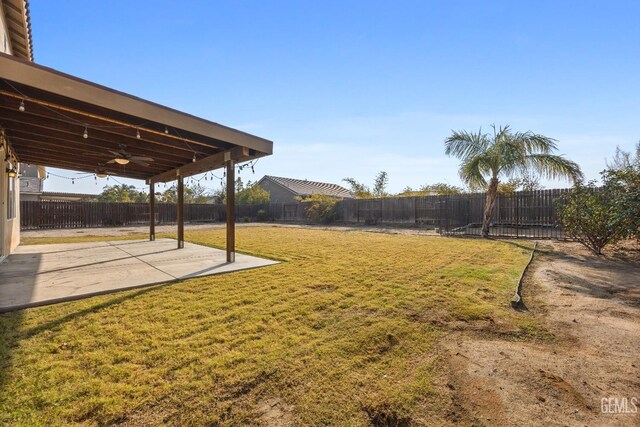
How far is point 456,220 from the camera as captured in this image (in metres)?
14.9

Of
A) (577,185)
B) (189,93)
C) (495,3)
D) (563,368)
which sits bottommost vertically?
(563,368)

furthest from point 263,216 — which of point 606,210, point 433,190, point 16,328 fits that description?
point 16,328

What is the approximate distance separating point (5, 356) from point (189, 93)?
9.05 meters

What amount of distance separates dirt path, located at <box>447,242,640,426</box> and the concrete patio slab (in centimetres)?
429

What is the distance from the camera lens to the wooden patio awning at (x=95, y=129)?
11.7 feet


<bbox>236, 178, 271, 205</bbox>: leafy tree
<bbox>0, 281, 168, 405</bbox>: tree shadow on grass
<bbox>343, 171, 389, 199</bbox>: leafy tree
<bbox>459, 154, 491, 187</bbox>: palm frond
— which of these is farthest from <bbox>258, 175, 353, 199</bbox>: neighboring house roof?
<bbox>0, 281, 168, 405</bbox>: tree shadow on grass

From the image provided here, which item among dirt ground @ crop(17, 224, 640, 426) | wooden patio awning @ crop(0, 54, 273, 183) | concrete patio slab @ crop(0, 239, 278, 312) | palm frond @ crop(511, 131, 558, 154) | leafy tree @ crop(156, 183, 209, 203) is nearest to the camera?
dirt ground @ crop(17, 224, 640, 426)

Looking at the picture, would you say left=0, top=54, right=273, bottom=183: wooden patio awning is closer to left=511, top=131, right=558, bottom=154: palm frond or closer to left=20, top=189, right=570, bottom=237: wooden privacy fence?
left=511, top=131, right=558, bottom=154: palm frond

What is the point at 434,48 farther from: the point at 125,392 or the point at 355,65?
the point at 125,392

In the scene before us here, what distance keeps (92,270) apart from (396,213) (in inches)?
637

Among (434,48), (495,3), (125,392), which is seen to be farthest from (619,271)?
(125,392)

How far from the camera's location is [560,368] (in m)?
2.13

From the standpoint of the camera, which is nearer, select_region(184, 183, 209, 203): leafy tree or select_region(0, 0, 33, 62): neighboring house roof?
select_region(0, 0, 33, 62): neighboring house roof

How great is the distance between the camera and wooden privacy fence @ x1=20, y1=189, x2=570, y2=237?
1126 centimetres
